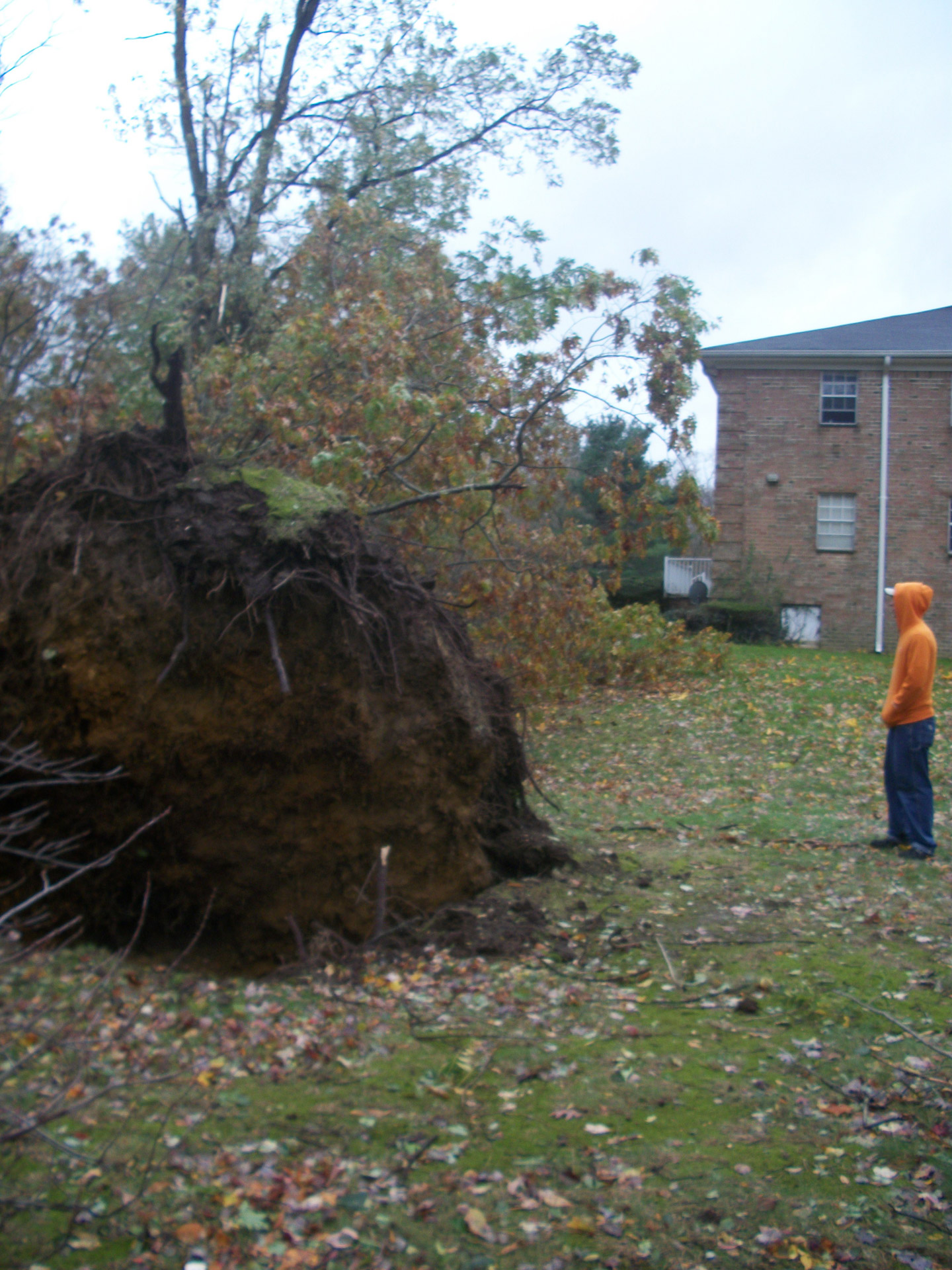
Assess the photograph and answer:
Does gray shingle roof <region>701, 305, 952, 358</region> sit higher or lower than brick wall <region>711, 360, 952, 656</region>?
higher

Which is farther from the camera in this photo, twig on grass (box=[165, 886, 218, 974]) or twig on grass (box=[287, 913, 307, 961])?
twig on grass (box=[287, 913, 307, 961])

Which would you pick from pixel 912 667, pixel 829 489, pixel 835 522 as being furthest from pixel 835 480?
pixel 912 667

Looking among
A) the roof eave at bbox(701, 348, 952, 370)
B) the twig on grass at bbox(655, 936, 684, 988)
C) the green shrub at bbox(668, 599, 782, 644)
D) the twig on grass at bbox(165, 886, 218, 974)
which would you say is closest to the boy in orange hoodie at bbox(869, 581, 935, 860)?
the twig on grass at bbox(655, 936, 684, 988)

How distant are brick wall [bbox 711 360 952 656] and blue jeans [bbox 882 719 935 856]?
16220 millimetres

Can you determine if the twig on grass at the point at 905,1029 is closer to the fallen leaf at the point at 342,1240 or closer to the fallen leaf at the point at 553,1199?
the fallen leaf at the point at 553,1199

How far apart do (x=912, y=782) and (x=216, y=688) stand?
5.25 metres

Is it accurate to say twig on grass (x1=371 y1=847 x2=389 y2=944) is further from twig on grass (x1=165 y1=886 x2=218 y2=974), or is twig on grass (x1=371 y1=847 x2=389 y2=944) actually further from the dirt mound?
twig on grass (x1=165 y1=886 x2=218 y2=974)

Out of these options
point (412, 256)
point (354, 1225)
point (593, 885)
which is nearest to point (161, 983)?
point (354, 1225)

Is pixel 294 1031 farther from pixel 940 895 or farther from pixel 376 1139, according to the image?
pixel 940 895

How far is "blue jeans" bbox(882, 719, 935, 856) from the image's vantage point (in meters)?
8.09

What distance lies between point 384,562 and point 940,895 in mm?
4224

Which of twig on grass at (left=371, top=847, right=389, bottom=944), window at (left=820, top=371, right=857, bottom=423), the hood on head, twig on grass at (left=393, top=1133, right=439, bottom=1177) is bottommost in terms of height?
twig on grass at (left=393, top=1133, right=439, bottom=1177)

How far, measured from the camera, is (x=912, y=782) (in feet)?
26.8

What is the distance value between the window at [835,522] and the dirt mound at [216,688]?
1982 cm
